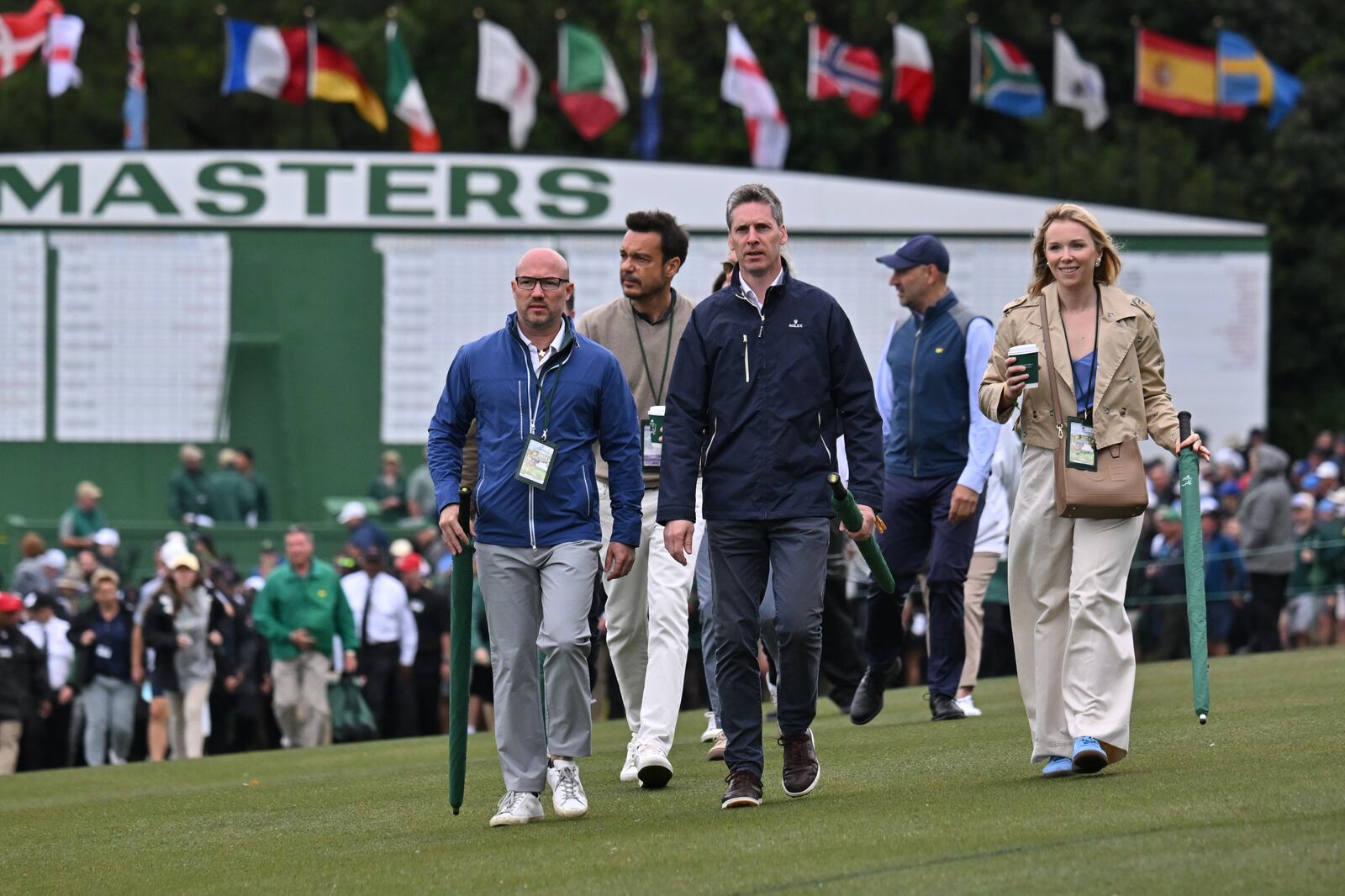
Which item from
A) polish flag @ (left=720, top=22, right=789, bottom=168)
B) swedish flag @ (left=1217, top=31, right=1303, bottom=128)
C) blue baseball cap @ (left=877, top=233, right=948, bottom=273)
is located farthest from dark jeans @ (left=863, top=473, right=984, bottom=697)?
swedish flag @ (left=1217, top=31, right=1303, bottom=128)

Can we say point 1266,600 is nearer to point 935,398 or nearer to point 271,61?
point 935,398

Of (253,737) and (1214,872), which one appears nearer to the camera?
(1214,872)

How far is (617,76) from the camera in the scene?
30406 millimetres

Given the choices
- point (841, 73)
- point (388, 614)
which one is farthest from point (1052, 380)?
point (841, 73)

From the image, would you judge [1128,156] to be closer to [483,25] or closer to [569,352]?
[483,25]

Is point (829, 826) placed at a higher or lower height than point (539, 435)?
lower

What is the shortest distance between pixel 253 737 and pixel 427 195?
9948mm

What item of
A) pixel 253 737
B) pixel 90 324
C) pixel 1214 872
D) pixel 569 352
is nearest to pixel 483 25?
pixel 90 324

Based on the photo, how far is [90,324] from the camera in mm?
25812

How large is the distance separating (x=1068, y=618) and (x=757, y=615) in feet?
3.92

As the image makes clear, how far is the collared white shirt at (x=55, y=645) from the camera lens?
17.9 m

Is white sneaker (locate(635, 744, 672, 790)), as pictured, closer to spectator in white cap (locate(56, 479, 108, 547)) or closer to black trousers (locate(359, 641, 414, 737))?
black trousers (locate(359, 641, 414, 737))

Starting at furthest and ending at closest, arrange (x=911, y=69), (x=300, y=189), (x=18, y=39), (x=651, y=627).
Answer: (x=911, y=69), (x=18, y=39), (x=300, y=189), (x=651, y=627)

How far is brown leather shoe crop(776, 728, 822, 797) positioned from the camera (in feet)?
26.0
